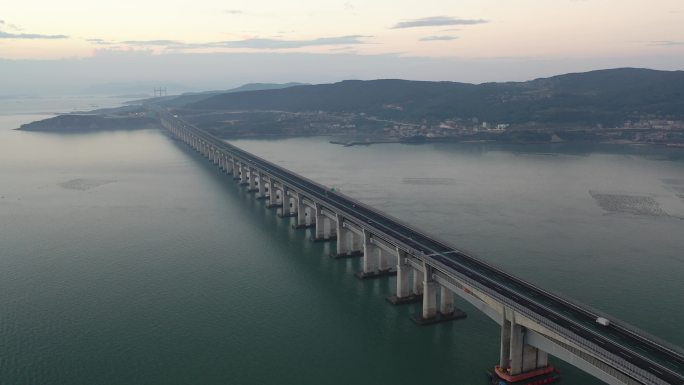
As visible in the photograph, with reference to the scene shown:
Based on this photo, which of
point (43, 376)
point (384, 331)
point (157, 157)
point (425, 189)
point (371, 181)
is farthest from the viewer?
point (157, 157)

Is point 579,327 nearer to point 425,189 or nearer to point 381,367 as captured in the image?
point 381,367

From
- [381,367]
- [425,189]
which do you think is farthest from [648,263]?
[425,189]

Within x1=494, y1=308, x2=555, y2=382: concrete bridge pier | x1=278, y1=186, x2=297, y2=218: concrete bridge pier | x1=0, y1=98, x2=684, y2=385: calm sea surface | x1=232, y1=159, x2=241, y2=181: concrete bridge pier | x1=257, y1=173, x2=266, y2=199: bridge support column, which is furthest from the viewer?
x1=232, y1=159, x2=241, y2=181: concrete bridge pier

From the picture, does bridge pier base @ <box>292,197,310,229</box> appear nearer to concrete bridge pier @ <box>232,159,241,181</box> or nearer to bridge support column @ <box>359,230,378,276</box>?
bridge support column @ <box>359,230,378,276</box>

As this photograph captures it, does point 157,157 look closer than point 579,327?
No

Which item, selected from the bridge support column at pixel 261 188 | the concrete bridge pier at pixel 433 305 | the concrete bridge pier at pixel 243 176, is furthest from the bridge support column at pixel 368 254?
the concrete bridge pier at pixel 243 176

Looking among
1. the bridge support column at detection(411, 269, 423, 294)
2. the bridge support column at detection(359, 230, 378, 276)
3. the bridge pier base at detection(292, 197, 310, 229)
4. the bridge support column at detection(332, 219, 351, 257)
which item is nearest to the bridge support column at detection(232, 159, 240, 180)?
the bridge pier base at detection(292, 197, 310, 229)

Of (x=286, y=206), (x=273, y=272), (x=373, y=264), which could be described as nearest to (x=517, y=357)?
(x=373, y=264)
